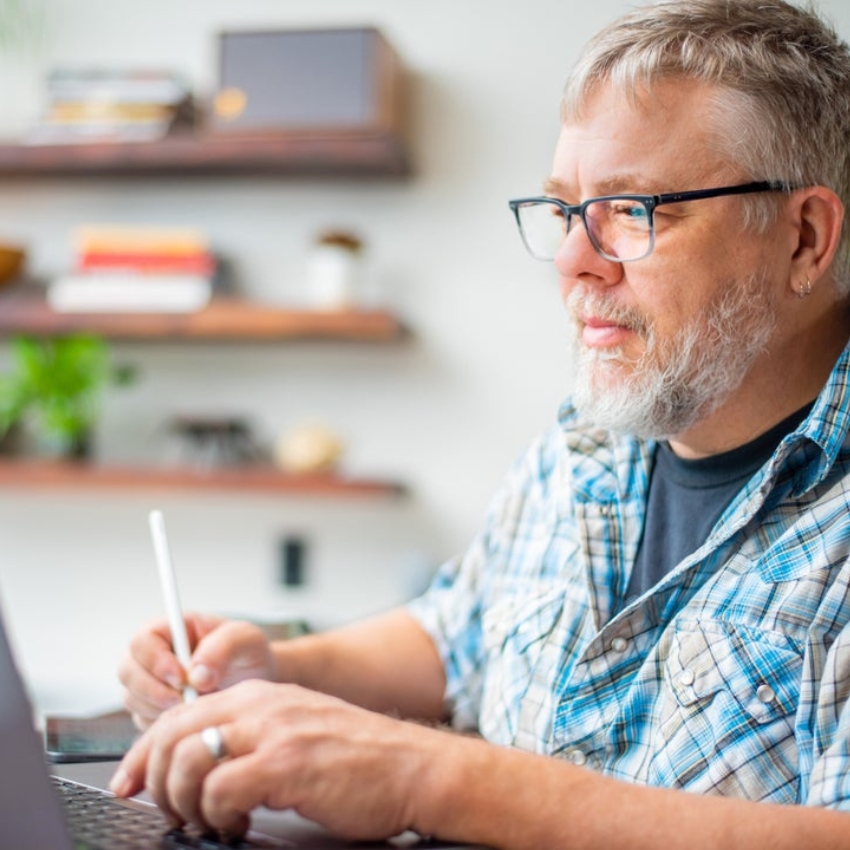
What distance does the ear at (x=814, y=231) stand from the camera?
3.94ft

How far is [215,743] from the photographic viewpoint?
77 centimetres

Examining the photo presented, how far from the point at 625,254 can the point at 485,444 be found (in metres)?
1.56

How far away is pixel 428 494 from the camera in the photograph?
2.77m

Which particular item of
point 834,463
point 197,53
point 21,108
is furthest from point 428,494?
point 834,463

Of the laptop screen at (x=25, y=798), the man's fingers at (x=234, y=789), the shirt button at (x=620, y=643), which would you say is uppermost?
the laptop screen at (x=25, y=798)

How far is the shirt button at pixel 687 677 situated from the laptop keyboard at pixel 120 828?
44cm

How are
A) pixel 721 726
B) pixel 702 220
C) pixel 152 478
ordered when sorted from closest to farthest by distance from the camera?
pixel 721 726 → pixel 702 220 → pixel 152 478

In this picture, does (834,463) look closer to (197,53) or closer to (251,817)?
(251,817)

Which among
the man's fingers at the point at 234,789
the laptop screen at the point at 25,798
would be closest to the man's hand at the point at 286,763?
the man's fingers at the point at 234,789

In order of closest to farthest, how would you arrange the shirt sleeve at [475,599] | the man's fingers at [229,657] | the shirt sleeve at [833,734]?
the shirt sleeve at [833,734] → the man's fingers at [229,657] → the shirt sleeve at [475,599]

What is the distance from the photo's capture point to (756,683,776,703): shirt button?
988mm

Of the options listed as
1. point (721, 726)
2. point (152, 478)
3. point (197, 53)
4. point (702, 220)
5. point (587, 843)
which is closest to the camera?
point (587, 843)

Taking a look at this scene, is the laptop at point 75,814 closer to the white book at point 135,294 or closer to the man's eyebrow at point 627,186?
the man's eyebrow at point 627,186

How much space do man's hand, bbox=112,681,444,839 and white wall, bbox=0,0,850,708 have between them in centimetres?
188
